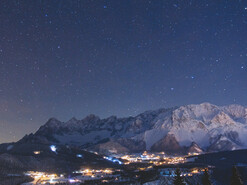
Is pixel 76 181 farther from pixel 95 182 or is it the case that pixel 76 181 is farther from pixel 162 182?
pixel 162 182

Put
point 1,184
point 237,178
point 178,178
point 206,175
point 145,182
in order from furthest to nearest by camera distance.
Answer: point 145,182 → point 1,184 → point 206,175 → point 178,178 → point 237,178

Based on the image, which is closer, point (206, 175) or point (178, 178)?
point (178, 178)

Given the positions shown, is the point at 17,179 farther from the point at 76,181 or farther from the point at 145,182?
the point at 145,182

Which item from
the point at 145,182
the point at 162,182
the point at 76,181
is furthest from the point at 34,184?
the point at 162,182

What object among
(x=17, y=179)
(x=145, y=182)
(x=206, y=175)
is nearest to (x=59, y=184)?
(x=17, y=179)

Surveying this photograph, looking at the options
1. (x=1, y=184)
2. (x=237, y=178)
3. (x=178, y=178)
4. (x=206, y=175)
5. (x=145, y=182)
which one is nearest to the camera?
(x=237, y=178)

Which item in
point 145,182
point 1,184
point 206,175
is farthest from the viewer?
point 145,182

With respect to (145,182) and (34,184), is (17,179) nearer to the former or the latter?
(34,184)

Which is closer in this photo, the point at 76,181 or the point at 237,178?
the point at 237,178
